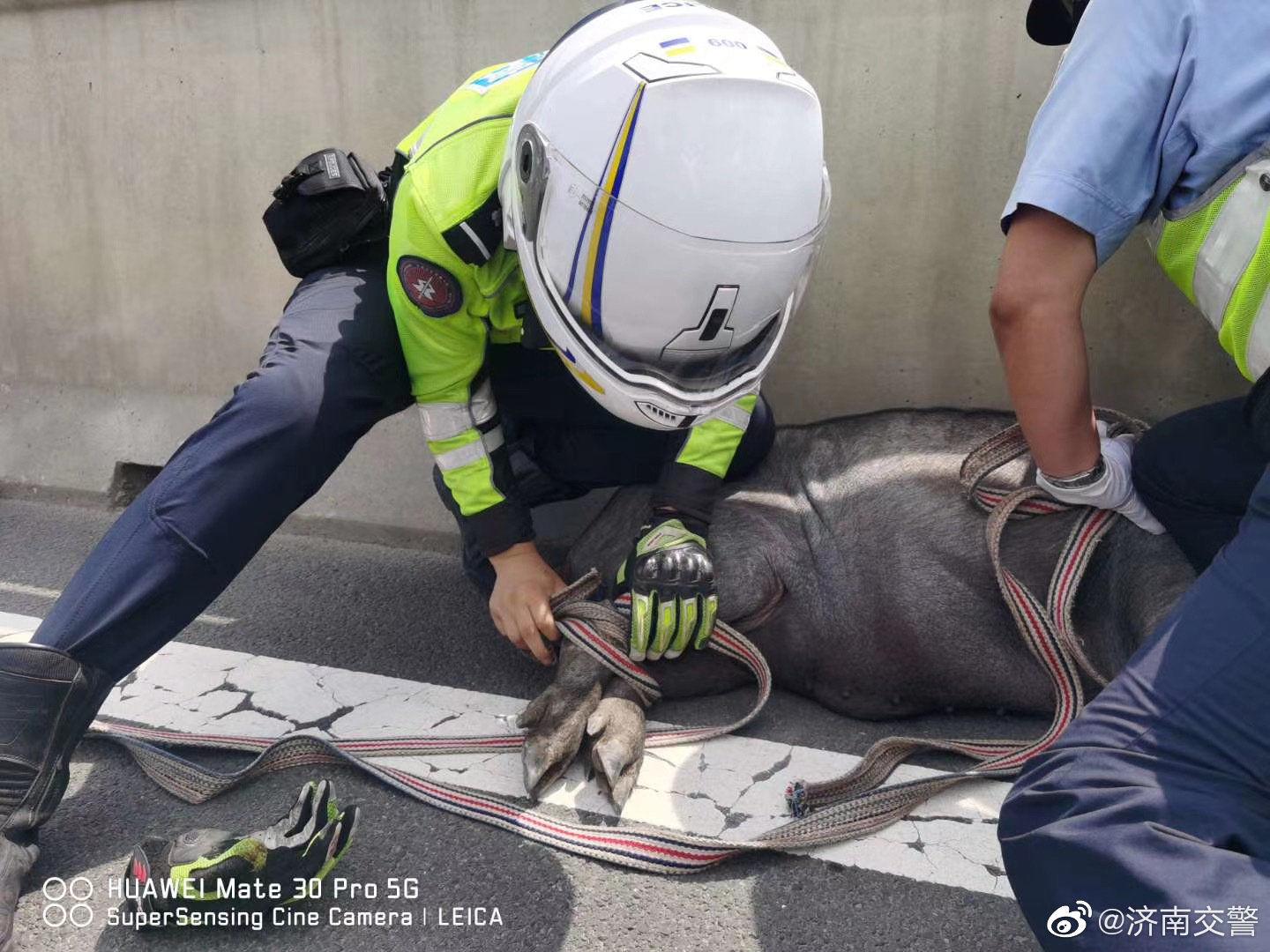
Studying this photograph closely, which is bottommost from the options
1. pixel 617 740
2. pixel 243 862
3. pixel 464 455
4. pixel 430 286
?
pixel 617 740

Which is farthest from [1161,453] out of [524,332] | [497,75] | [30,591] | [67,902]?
[30,591]

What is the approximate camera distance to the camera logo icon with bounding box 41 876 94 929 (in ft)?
6.24

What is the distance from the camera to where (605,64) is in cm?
196

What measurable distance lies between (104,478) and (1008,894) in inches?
120

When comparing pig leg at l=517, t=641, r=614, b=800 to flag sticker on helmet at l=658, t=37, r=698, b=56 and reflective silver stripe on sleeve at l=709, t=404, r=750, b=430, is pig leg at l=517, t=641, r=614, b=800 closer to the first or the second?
reflective silver stripe on sleeve at l=709, t=404, r=750, b=430

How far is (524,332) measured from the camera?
95.2 inches

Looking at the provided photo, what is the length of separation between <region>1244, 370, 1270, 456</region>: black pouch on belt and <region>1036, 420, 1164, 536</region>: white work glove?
348mm

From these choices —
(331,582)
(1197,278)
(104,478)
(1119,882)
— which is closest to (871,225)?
(1197,278)

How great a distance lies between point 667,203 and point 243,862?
1251 millimetres

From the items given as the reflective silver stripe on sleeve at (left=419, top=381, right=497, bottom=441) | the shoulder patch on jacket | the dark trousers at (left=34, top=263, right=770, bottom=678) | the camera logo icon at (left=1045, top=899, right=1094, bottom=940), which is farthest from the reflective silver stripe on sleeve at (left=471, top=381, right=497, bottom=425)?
the camera logo icon at (left=1045, top=899, right=1094, bottom=940)

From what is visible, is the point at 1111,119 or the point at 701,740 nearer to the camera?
the point at 1111,119

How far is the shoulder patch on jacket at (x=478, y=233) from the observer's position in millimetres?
2309

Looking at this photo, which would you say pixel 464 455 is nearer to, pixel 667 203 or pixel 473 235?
pixel 473 235

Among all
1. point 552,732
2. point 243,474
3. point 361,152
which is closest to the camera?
point 243,474
